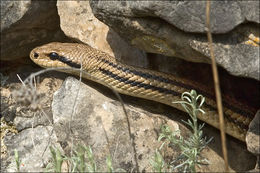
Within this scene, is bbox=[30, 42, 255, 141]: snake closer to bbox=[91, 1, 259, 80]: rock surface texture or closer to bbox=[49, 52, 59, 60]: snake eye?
bbox=[49, 52, 59, 60]: snake eye

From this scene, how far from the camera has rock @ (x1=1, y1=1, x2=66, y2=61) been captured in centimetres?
386

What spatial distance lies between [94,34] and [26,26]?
66 cm

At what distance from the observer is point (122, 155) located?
10.5ft

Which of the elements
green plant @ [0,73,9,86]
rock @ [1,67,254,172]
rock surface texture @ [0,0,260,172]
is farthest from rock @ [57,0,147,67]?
green plant @ [0,73,9,86]

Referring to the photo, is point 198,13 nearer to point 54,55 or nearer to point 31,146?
point 54,55

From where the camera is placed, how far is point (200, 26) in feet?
9.09

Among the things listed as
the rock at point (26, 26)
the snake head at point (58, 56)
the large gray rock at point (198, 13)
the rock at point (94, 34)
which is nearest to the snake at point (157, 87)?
the snake head at point (58, 56)

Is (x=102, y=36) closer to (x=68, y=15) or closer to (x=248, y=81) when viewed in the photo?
(x=68, y=15)

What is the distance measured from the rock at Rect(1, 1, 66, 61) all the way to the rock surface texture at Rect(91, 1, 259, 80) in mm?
1095

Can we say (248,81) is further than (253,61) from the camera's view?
Yes

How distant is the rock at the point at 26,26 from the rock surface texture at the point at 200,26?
110 centimetres

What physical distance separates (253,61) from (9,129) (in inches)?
92.2

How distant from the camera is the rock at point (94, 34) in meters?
4.04

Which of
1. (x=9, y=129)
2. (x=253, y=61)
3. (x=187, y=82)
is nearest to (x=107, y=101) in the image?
(x=187, y=82)
